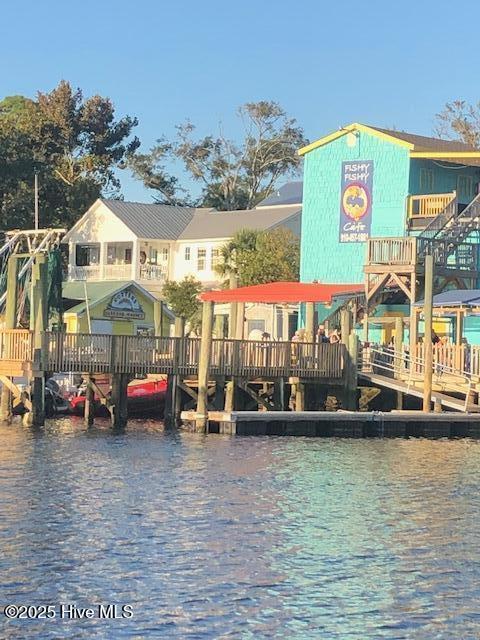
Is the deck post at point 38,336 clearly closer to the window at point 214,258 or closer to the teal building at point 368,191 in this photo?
the teal building at point 368,191

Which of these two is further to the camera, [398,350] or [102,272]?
[102,272]

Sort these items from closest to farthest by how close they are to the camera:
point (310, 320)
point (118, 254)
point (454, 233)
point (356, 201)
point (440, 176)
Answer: point (310, 320)
point (454, 233)
point (440, 176)
point (356, 201)
point (118, 254)

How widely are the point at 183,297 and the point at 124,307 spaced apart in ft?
12.6

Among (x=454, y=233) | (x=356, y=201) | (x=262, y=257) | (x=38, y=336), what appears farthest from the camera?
(x=262, y=257)

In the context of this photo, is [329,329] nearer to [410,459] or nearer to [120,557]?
[410,459]

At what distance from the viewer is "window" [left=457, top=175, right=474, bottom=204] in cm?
5366

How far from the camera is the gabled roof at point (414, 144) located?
5191 centimetres

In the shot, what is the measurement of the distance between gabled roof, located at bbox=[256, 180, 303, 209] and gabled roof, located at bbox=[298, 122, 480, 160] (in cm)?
2014

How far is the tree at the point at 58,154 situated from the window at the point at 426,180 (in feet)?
94.2

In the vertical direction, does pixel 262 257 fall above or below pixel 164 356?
above

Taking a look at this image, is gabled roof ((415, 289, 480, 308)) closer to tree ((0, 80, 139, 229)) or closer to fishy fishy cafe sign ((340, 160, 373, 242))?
fishy fishy cafe sign ((340, 160, 373, 242))

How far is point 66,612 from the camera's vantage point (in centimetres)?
1761

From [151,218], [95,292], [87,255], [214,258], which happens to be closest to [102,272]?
[87,255]

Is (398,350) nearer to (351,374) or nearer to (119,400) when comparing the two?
(351,374)
